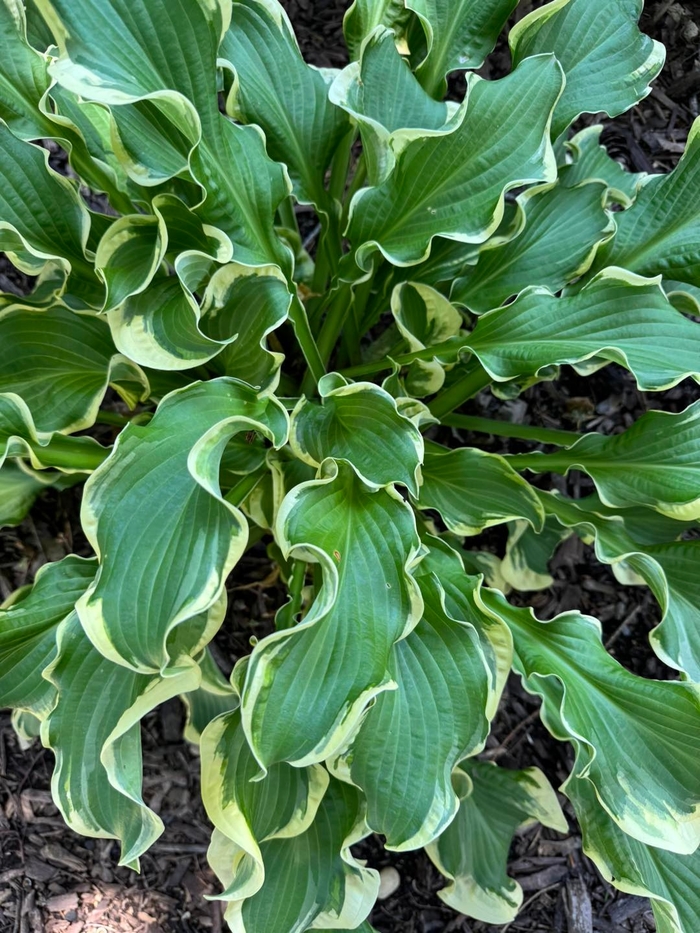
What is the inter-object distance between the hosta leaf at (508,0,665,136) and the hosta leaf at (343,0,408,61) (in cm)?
20

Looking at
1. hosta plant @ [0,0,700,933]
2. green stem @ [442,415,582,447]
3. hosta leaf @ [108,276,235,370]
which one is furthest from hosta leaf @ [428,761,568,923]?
hosta leaf @ [108,276,235,370]

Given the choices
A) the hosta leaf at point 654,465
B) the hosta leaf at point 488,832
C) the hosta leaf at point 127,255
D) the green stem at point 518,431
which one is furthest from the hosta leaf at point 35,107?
the hosta leaf at point 488,832

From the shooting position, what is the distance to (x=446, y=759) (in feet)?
2.84

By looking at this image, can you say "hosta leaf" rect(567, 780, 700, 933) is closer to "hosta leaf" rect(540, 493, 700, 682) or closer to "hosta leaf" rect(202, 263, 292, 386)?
"hosta leaf" rect(540, 493, 700, 682)

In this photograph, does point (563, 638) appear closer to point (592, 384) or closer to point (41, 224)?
point (592, 384)

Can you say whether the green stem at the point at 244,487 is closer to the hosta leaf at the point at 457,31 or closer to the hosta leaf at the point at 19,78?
the hosta leaf at the point at 19,78

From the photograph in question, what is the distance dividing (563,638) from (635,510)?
325mm

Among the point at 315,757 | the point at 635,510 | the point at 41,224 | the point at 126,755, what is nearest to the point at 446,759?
the point at 315,757

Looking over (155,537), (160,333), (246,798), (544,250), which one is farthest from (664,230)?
(246,798)

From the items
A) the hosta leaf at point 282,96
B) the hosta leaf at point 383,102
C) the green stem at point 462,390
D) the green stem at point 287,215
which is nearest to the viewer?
the hosta leaf at point 383,102

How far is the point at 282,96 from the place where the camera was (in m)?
1.02

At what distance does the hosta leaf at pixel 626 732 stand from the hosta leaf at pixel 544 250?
1.64ft

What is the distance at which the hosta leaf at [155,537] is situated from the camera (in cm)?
76

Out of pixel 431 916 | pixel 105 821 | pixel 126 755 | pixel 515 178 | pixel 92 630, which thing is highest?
pixel 515 178
